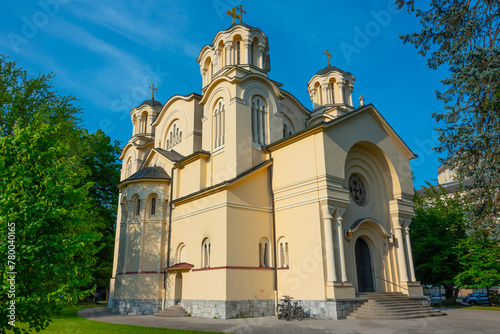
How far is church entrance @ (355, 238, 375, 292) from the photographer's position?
659 inches

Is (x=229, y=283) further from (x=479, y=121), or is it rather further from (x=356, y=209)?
(x=479, y=121)

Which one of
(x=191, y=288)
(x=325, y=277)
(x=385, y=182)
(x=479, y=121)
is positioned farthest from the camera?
(x=385, y=182)

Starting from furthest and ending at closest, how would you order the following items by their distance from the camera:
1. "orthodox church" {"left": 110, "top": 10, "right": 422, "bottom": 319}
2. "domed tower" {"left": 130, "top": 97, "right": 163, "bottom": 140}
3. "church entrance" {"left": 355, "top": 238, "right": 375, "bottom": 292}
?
"domed tower" {"left": 130, "top": 97, "right": 163, "bottom": 140}, "church entrance" {"left": 355, "top": 238, "right": 375, "bottom": 292}, "orthodox church" {"left": 110, "top": 10, "right": 422, "bottom": 319}

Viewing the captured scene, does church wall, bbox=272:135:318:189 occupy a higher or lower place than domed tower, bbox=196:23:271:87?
lower

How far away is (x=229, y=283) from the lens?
A: 48.3 feet

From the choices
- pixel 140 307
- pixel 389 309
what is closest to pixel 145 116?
pixel 140 307

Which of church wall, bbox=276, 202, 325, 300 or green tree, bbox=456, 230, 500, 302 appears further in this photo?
green tree, bbox=456, 230, 500, 302

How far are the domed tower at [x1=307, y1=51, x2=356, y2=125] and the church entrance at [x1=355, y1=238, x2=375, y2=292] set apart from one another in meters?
10.6

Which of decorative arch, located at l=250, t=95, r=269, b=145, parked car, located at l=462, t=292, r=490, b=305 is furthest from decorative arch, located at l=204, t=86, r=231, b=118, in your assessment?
parked car, located at l=462, t=292, r=490, b=305

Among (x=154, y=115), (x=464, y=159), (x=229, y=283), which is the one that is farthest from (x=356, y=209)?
(x=154, y=115)

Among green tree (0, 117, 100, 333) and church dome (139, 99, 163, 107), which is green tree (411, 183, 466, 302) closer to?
green tree (0, 117, 100, 333)

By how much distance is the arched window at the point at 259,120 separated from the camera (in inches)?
737

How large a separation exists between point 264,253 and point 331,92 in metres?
14.7

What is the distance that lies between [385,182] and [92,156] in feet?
74.2
